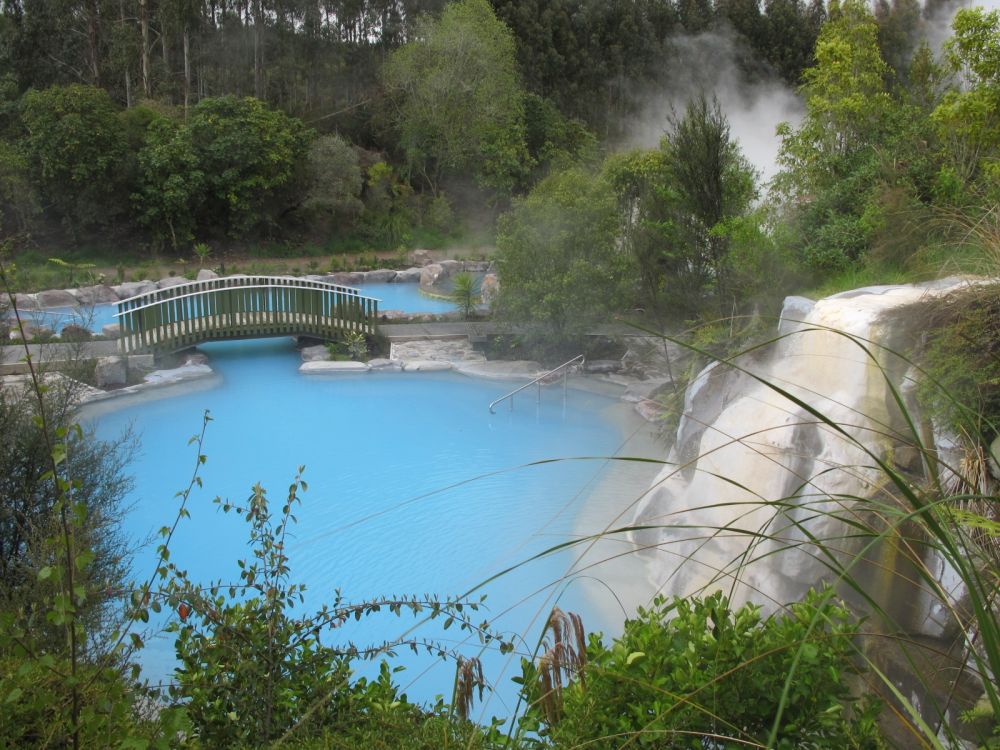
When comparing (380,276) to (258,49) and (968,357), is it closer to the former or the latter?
(258,49)

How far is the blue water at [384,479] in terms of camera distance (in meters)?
5.22

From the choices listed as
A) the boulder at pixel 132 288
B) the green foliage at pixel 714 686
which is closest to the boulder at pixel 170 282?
the boulder at pixel 132 288

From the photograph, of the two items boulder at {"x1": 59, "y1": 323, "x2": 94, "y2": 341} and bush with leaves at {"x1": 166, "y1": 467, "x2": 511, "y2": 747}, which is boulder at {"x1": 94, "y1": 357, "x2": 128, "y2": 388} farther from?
bush with leaves at {"x1": 166, "y1": 467, "x2": 511, "y2": 747}

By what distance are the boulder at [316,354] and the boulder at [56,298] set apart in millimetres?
4787

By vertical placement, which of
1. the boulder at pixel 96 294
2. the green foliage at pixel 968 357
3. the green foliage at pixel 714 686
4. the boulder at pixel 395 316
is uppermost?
the green foliage at pixel 968 357

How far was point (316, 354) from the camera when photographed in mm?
10828

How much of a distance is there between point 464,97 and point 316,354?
12.1 meters

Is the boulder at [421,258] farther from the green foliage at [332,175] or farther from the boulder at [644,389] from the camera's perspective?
the boulder at [644,389]

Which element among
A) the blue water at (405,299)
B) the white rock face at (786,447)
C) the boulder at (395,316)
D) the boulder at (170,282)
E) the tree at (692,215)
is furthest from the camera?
the blue water at (405,299)

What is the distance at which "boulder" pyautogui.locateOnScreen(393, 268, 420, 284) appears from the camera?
56.3 ft

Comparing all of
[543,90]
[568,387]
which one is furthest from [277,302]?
[543,90]

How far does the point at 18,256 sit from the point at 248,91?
29.1 ft

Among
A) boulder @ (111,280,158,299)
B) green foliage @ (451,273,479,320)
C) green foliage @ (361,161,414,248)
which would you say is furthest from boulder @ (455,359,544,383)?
green foliage @ (361,161,414,248)

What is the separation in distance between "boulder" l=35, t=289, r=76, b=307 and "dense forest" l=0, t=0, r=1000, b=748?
9.77 feet
